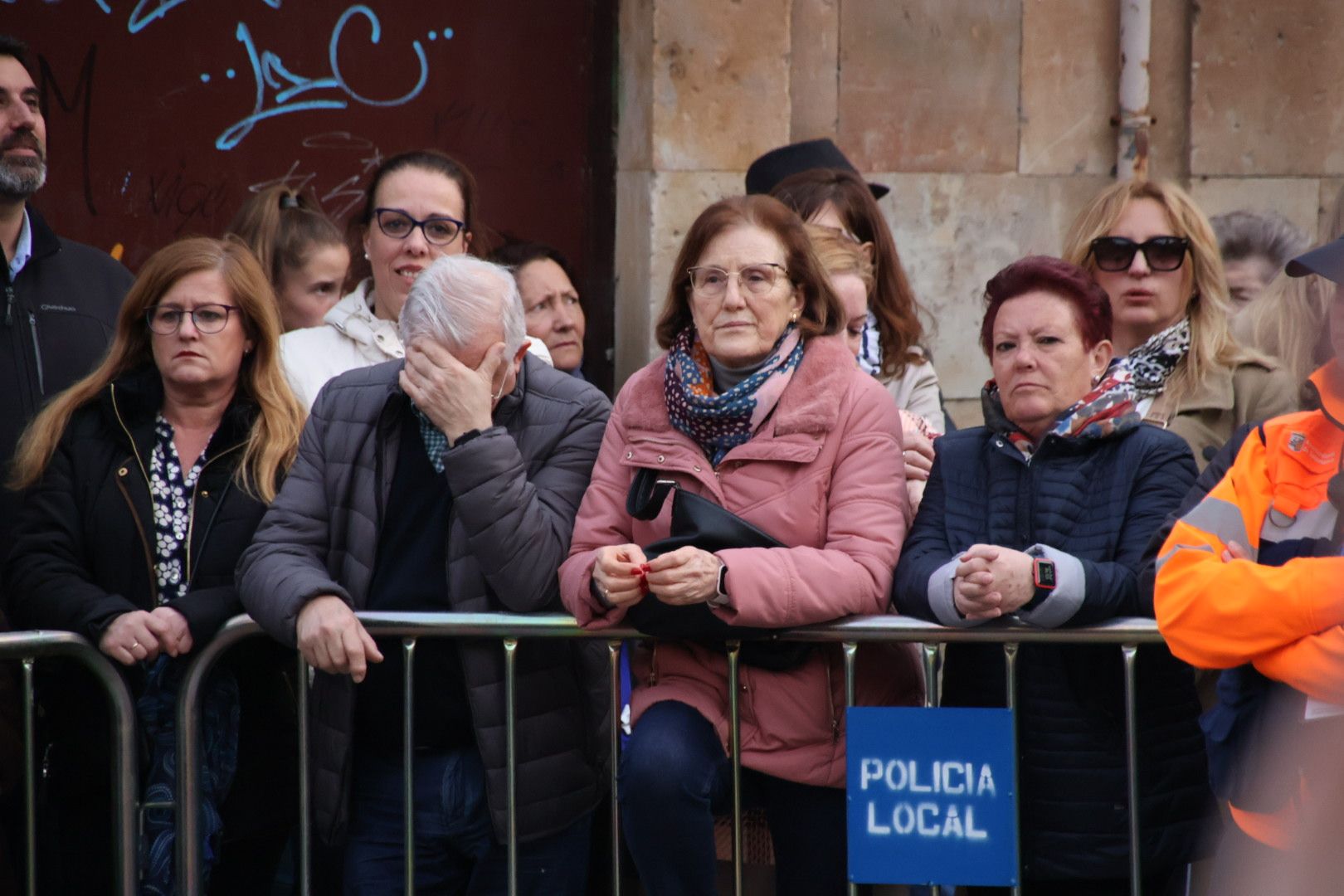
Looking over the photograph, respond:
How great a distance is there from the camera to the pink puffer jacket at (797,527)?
3.85 metres

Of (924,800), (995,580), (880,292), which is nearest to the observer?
(995,580)

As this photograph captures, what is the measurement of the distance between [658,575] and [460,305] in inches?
32.9

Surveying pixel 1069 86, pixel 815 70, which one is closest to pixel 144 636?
pixel 815 70

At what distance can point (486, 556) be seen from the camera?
386cm

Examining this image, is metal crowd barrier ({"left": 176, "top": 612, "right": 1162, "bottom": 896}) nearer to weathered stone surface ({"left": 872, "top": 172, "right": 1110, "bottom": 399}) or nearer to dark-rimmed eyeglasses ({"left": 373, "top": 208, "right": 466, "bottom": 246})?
dark-rimmed eyeglasses ({"left": 373, "top": 208, "right": 466, "bottom": 246})

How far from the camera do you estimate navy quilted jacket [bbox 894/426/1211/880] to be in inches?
148

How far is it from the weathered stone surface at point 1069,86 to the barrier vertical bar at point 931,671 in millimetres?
3791

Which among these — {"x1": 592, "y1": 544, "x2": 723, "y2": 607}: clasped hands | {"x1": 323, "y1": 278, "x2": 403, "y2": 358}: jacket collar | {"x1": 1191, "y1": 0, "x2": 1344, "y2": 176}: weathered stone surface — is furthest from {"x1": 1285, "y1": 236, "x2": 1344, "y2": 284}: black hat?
{"x1": 1191, "y1": 0, "x2": 1344, "y2": 176}: weathered stone surface

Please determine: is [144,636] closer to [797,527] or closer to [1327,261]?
[797,527]

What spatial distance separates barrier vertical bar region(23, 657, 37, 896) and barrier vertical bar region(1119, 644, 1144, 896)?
2536 millimetres

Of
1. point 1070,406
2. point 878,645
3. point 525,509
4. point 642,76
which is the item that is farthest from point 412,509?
point 642,76


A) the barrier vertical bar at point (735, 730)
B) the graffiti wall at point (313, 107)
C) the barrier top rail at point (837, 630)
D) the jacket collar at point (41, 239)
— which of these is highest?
the graffiti wall at point (313, 107)

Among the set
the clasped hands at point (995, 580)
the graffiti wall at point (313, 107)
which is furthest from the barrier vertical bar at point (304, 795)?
the graffiti wall at point (313, 107)

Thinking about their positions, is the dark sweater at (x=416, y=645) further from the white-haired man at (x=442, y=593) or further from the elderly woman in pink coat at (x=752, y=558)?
the elderly woman in pink coat at (x=752, y=558)
